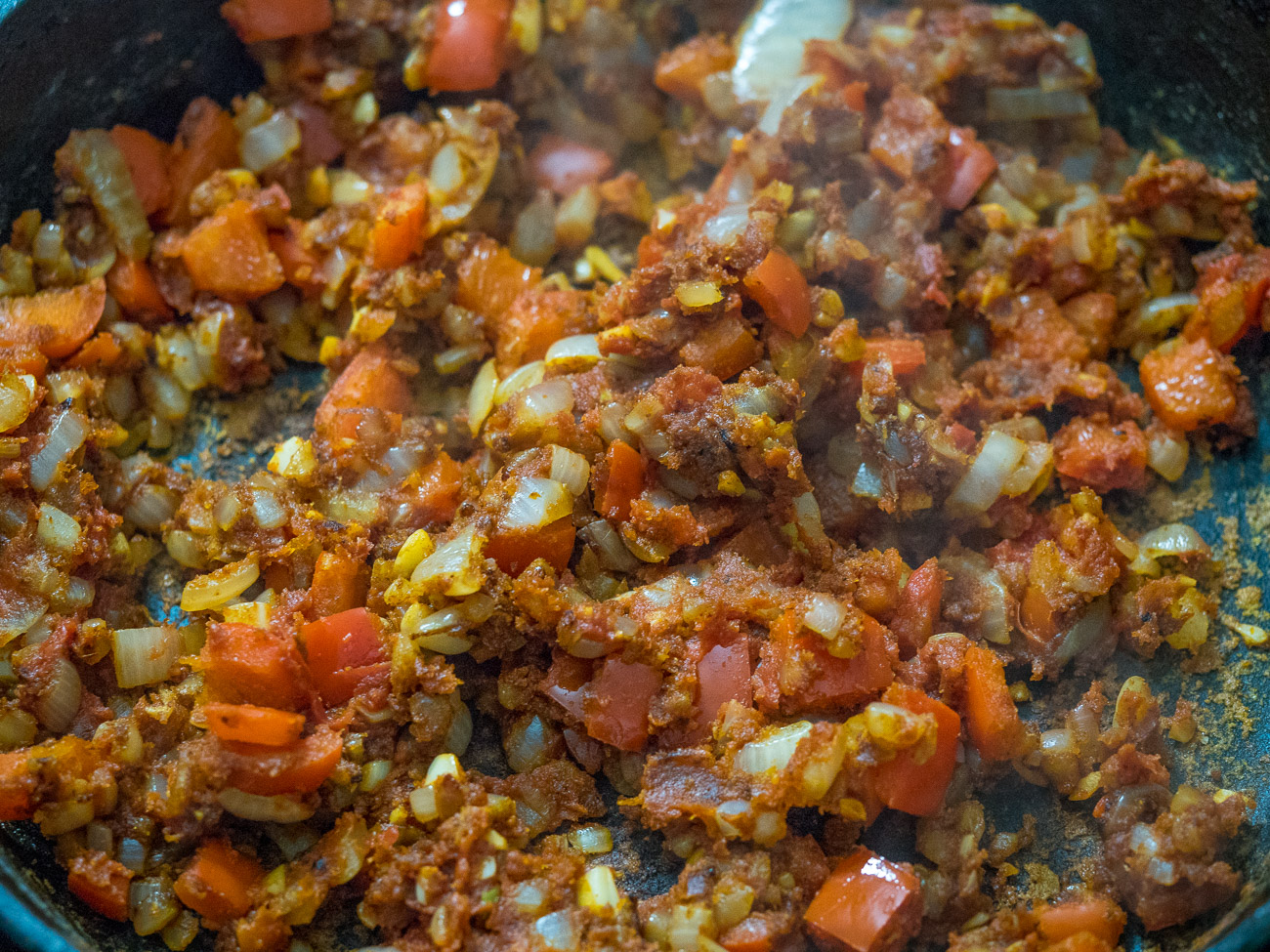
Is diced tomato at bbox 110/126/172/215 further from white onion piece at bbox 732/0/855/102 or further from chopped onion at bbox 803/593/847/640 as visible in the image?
chopped onion at bbox 803/593/847/640

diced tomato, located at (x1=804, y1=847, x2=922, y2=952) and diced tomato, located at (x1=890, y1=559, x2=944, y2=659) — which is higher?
diced tomato, located at (x1=890, y1=559, x2=944, y2=659)

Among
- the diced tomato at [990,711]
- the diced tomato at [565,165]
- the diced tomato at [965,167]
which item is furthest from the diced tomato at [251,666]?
the diced tomato at [965,167]

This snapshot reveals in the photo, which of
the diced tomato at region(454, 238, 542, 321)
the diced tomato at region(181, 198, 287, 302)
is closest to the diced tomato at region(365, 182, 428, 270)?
the diced tomato at region(454, 238, 542, 321)

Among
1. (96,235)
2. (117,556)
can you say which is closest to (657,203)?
(96,235)

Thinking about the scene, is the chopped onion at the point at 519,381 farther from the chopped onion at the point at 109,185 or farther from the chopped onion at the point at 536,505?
the chopped onion at the point at 109,185

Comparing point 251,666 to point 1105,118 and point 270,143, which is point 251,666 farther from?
point 1105,118

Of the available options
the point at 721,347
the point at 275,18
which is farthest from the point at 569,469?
the point at 275,18
